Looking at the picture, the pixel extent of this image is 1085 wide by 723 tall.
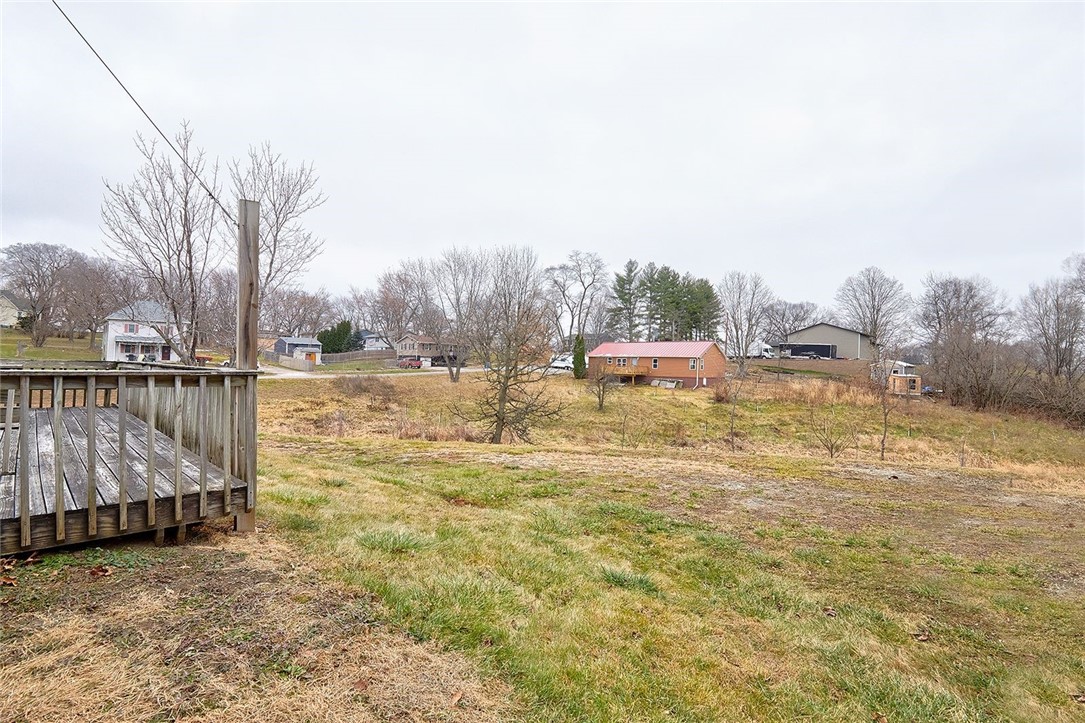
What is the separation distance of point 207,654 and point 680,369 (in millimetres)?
32864

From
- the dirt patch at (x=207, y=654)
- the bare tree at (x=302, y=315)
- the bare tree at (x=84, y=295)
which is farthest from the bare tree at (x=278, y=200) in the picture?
the bare tree at (x=302, y=315)

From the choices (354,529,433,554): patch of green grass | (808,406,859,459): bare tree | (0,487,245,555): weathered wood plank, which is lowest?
(808,406,859,459): bare tree

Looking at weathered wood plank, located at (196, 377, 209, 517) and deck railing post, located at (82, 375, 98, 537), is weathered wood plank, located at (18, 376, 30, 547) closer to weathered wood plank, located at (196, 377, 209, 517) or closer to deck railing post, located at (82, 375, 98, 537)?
deck railing post, located at (82, 375, 98, 537)

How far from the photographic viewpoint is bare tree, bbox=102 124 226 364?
9.62 meters

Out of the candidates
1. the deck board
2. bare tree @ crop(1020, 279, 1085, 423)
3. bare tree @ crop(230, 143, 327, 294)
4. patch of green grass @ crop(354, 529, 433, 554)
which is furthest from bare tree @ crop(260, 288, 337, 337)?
bare tree @ crop(1020, 279, 1085, 423)

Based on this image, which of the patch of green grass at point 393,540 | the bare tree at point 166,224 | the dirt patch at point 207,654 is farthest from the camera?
the bare tree at point 166,224

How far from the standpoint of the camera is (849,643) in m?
3.10

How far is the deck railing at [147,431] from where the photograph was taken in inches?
104

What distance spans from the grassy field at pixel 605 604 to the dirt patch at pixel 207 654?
0.04 feet

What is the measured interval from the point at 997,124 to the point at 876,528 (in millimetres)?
14076

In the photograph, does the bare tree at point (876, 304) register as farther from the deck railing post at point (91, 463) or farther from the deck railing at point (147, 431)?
the deck railing post at point (91, 463)

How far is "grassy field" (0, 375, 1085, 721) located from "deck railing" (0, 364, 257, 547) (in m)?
0.31

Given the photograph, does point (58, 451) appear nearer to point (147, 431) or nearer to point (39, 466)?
point (147, 431)

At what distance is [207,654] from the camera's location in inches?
80.8
